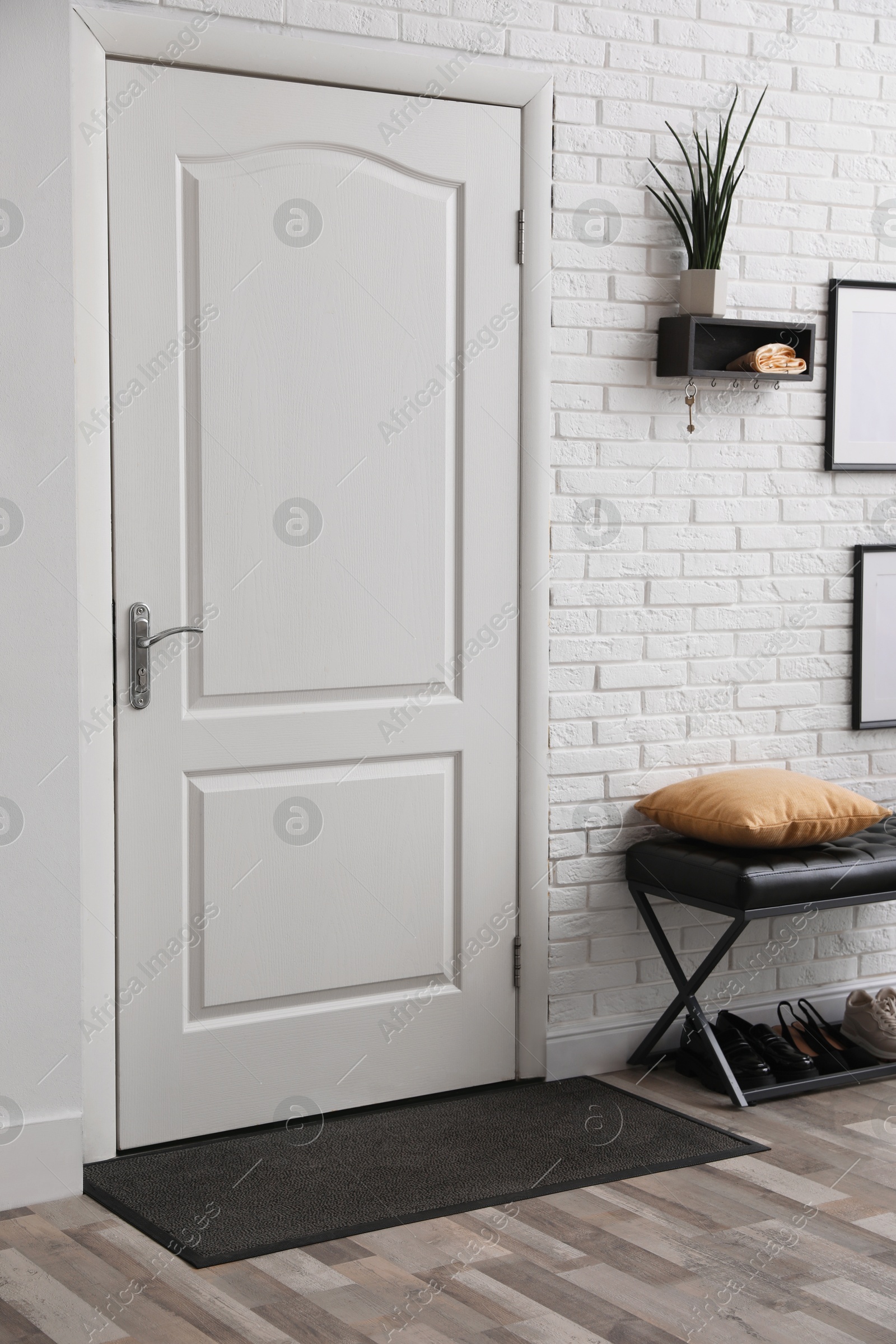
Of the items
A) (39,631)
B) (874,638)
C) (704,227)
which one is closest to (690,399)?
(704,227)

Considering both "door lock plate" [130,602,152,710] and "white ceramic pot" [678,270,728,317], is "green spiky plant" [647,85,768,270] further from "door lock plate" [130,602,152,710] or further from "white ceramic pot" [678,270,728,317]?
A: "door lock plate" [130,602,152,710]

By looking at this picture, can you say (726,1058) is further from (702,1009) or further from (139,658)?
(139,658)

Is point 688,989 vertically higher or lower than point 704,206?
lower

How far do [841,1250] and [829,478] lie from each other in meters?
1.83

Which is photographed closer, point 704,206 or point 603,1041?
point 704,206

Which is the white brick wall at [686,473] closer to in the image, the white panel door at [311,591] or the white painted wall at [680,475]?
the white painted wall at [680,475]

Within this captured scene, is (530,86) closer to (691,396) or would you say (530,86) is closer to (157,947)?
(691,396)

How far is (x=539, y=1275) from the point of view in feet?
7.25

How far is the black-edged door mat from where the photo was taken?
94.1 inches

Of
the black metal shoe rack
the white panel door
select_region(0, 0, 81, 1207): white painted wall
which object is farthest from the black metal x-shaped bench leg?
select_region(0, 0, 81, 1207): white painted wall

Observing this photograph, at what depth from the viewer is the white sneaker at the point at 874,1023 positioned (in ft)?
10.5

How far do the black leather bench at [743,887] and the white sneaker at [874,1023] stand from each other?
0.06 meters

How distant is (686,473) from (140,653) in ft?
4.39

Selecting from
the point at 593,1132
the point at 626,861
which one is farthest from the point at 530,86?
the point at 593,1132
